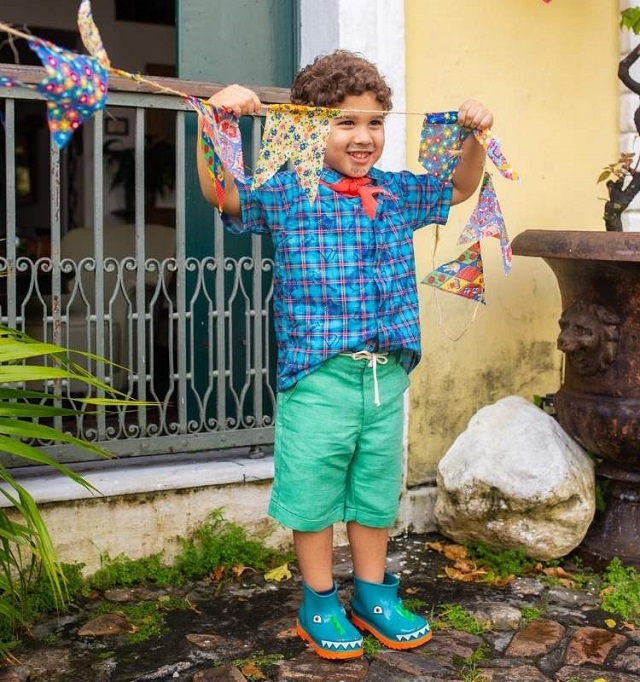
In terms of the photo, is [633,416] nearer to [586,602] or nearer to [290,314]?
[586,602]

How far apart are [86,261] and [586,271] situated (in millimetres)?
1809

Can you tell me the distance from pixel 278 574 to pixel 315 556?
26.9 inches

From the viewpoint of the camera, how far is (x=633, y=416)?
3.65 metres

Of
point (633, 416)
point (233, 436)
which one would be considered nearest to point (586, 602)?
point (633, 416)

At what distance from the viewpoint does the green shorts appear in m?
2.92

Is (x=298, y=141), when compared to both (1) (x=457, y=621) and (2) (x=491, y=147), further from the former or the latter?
(1) (x=457, y=621)

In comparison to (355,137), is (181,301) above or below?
below

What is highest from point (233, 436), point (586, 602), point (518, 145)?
point (518, 145)

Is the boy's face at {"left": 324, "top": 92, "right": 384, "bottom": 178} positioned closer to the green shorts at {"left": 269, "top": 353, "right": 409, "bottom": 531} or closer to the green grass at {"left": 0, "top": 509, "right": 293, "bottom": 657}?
the green shorts at {"left": 269, "top": 353, "right": 409, "bottom": 531}

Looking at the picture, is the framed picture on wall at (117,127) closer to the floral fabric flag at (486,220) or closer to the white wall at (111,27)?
the white wall at (111,27)

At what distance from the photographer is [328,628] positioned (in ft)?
9.77

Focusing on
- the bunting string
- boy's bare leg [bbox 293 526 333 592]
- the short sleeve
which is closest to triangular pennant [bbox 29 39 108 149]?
the bunting string

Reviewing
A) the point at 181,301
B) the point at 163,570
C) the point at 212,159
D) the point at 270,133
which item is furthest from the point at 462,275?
the point at 163,570

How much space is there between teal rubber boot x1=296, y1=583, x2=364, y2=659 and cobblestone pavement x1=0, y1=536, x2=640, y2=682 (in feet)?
0.11
